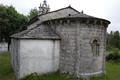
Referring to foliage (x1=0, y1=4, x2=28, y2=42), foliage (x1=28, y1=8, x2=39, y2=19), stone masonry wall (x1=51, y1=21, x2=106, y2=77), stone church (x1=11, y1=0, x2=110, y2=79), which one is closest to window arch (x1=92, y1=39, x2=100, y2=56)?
stone church (x1=11, y1=0, x2=110, y2=79)

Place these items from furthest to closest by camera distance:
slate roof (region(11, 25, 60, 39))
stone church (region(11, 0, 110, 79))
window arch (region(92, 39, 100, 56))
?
1. window arch (region(92, 39, 100, 56))
2. slate roof (region(11, 25, 60, 39))
3. stone church (region(11, 0, 110, 79))

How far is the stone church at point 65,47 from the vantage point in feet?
54.7

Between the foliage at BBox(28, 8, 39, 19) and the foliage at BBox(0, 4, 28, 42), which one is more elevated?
the foliage at BBox(28, 8, 39, 19)

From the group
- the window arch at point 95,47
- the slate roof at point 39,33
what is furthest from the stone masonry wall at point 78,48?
the slate roof at point 39,33

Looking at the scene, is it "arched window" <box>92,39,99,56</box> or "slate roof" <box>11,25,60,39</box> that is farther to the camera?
"arched window" <box>92,39,99,56</box>

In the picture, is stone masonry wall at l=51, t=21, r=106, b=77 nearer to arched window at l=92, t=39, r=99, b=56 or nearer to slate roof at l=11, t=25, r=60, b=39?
arched window at l=92, t=39, r=99, b=56

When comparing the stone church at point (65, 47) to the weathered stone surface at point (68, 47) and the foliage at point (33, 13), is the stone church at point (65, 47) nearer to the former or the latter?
the weathered stone surface at point (68, 47)

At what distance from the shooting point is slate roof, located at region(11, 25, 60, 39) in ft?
55.3

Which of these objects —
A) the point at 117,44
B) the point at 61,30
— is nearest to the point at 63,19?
the point at 61,30

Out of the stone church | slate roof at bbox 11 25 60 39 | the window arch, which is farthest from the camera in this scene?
the window arch

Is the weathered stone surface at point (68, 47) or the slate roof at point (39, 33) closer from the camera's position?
the weathered stone surface at point (68, 47)

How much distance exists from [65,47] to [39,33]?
2.41m

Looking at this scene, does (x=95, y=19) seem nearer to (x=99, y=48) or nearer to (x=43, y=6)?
(x=99, y=48)

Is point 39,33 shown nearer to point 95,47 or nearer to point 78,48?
point 78,48
